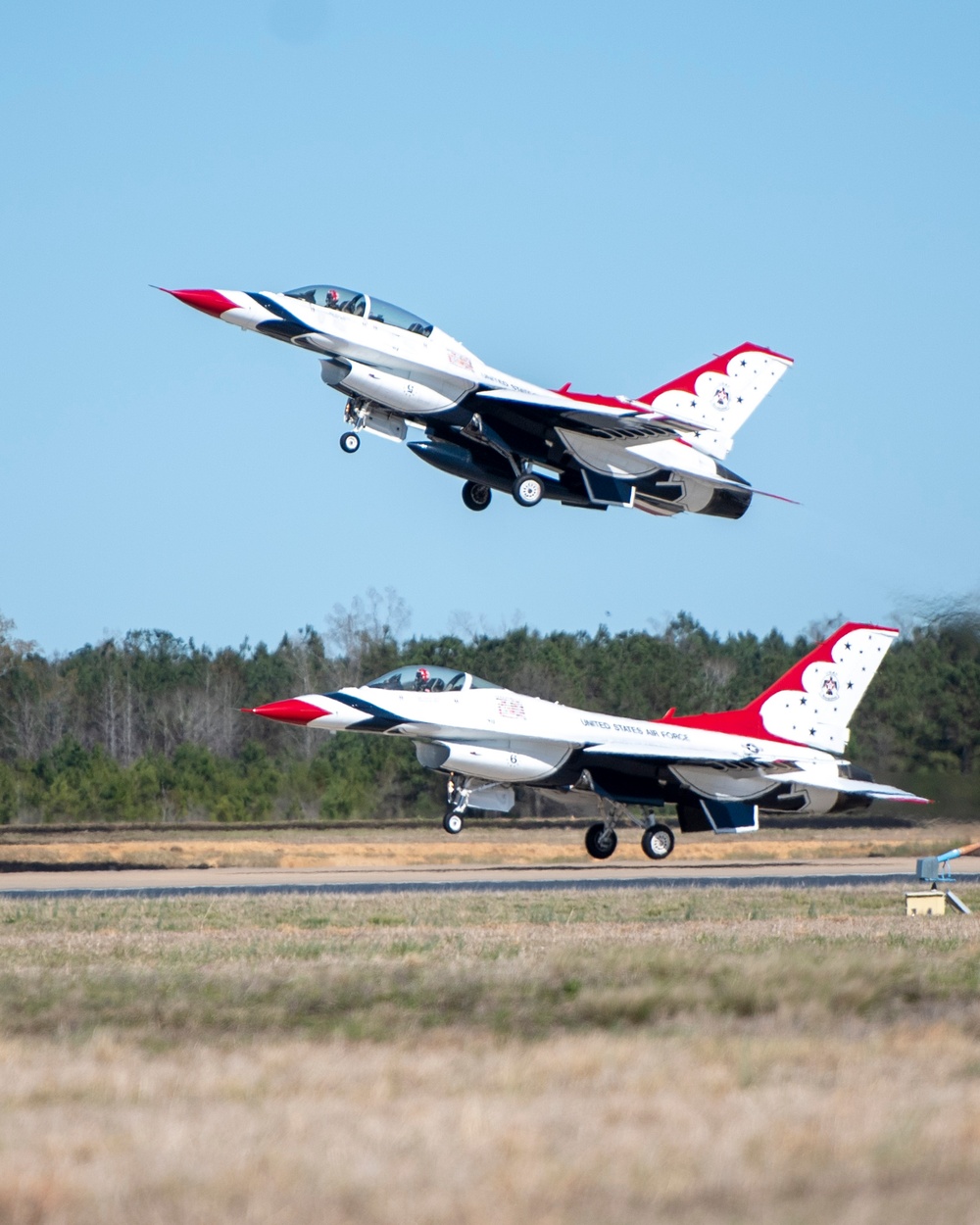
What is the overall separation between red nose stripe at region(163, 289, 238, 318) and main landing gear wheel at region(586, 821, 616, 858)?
13228 mm

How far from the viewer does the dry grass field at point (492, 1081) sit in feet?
18.5

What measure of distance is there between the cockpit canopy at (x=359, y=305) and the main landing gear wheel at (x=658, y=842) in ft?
38.0

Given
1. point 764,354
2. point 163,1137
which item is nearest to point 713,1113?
point 163,1137

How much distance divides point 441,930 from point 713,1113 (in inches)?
380

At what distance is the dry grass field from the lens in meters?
5.65

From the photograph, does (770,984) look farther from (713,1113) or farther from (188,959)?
(188,959)

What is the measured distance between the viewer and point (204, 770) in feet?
182

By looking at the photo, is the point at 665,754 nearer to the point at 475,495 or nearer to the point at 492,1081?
the point at 475,495

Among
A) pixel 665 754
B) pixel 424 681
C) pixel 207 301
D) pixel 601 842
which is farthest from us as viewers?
pixel 601 842

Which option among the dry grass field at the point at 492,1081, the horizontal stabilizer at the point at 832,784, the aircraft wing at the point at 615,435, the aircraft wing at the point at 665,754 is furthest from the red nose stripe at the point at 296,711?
the dry grass field at the point at 492,1081

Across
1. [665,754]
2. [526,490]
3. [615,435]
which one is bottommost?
[665,754]

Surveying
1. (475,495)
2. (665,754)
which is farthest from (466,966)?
(665,754)

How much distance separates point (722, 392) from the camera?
101ft

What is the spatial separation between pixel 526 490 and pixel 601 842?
28.1ft
